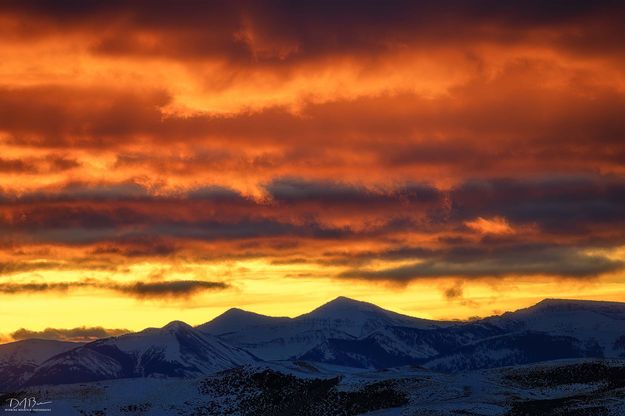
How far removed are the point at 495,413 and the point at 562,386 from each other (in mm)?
29051

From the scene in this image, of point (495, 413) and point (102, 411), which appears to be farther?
point (102, 411)

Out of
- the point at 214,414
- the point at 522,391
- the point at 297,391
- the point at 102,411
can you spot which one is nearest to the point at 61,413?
the point at 102,411

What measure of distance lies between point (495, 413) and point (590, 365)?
4158 cm

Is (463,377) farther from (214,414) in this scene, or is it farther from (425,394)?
(214,414)

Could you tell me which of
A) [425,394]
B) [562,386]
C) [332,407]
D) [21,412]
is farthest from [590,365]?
[21,412]

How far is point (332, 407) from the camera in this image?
606 feet

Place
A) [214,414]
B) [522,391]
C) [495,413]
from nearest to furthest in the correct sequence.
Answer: [495,413] → [522,391] → [214,414]

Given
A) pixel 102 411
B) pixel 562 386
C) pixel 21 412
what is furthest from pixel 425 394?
pixel 21 412

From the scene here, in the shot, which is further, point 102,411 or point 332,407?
point 102,411

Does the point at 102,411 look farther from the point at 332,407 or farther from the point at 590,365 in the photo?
the point at 590,365

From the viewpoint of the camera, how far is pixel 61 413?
7771 inches

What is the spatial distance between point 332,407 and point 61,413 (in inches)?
1710

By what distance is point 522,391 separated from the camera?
603 feet

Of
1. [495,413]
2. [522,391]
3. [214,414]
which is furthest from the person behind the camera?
[214,414]
